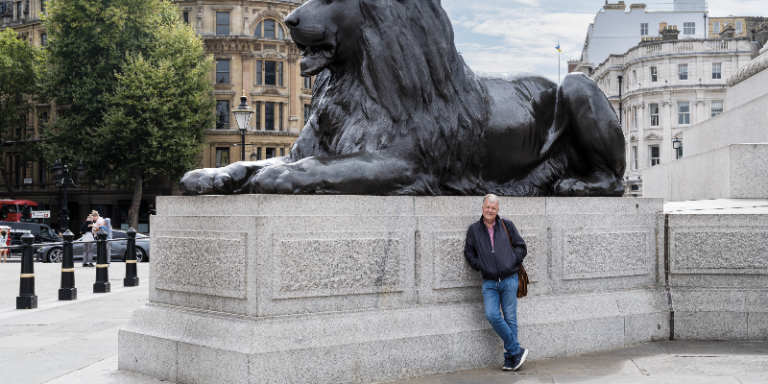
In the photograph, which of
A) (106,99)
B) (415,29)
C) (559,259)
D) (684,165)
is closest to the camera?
(415,29)

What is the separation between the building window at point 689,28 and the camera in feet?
237

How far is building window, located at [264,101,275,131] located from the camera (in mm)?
55281

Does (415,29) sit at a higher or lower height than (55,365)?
higher

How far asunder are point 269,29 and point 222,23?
139 inches

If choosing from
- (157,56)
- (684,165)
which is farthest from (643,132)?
(684,165)

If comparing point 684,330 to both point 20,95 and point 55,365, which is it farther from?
point 20,95

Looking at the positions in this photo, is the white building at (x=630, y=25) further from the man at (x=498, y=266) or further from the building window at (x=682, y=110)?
the man at (x=498, y=266)

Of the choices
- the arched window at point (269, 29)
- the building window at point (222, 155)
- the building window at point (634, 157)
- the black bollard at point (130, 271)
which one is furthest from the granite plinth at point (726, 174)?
the building window at point (634, 157)

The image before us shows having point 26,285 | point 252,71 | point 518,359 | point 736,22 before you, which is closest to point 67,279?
point 26,285

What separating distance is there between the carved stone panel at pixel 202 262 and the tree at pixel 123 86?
36383mm

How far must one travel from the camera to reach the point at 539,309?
5.81m

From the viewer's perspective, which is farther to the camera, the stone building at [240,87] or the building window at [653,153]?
the building window at [653,153]

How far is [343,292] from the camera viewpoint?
4.93 m

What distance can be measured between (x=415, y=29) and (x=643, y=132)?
2424 inches
